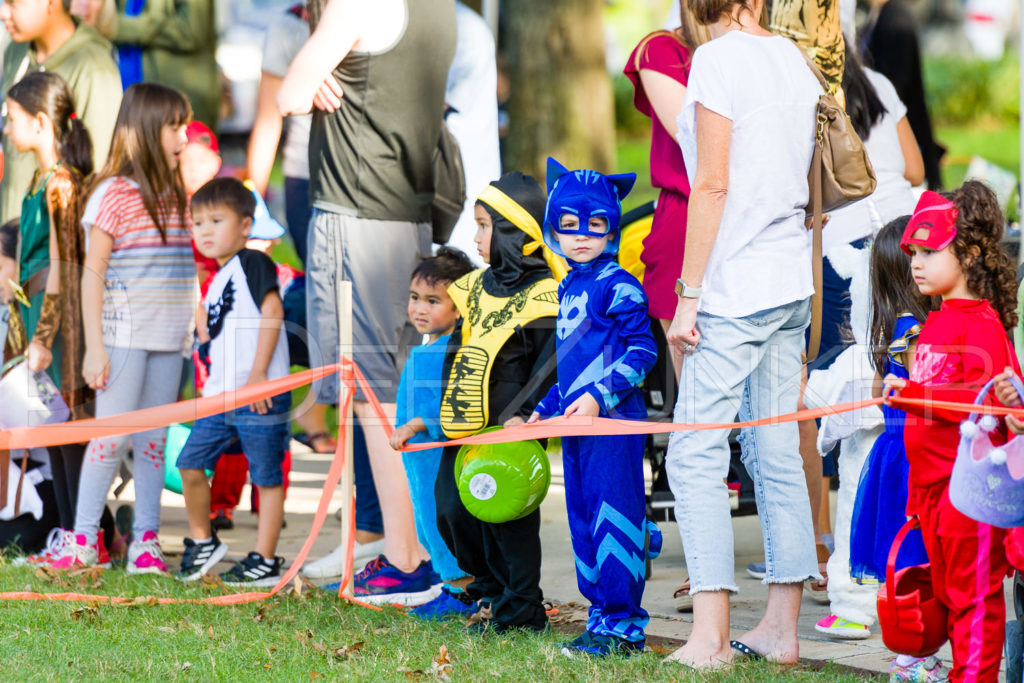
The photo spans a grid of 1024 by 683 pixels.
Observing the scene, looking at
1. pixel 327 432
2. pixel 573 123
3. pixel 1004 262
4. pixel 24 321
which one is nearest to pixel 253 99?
pixel 573 123

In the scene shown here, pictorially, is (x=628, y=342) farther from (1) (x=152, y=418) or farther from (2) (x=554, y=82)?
(2) (x=554, y=82)

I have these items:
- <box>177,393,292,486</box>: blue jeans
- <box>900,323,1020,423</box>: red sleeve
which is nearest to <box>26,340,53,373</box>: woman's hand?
<box>177,393,292,486</box>: blue jeans

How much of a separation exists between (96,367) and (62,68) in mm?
1945

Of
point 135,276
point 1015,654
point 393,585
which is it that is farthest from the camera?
point 135,276

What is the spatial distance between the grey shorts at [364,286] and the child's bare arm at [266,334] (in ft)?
0.88

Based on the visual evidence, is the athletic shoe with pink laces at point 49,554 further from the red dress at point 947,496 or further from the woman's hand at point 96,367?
the red dress at point 947,496

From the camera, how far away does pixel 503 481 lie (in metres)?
4.41

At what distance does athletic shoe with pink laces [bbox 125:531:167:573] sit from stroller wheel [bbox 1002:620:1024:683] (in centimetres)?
370

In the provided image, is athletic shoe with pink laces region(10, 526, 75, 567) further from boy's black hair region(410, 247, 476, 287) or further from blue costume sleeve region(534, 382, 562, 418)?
blue costume sleeve region(534, 382, 562, 418)

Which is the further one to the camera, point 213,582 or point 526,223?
point 213,582

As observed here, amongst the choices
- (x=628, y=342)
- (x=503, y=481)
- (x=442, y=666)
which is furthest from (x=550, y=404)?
(x=442, y=666)

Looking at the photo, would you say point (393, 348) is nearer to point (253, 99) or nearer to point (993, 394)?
point (993, 394)

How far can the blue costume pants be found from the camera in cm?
424

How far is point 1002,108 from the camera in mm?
20516
